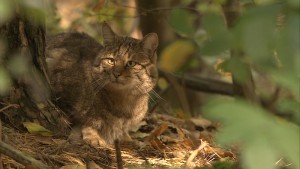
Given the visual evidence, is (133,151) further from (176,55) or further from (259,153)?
(259,153)

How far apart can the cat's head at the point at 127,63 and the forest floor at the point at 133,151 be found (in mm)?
400

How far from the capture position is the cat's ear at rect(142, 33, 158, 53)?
153 inches

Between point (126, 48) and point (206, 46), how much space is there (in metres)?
2.69

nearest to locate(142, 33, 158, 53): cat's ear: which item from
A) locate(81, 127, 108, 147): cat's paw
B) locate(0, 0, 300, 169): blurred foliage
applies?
locate(81, 127, 108, 147): cat's paw

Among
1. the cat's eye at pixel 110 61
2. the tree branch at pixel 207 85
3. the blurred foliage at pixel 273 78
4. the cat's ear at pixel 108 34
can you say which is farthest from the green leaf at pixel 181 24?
the tree branch at pixel 207 85

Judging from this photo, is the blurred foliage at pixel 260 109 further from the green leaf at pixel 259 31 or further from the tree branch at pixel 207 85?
the tree branch at pixel 207 85

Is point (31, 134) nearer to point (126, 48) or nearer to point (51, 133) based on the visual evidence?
point (51, 133)

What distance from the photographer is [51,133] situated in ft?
10.8

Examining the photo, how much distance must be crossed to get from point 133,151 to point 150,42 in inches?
34.8

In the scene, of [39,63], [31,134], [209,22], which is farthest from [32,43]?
[209,22]

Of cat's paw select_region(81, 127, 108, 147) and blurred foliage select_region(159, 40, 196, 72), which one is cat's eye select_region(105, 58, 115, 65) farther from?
blurred foliage select_region(159, 40, 196, 72)

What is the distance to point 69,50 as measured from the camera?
14.3 feet

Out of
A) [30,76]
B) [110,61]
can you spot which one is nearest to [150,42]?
[110,61]

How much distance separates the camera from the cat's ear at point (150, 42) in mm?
3889
